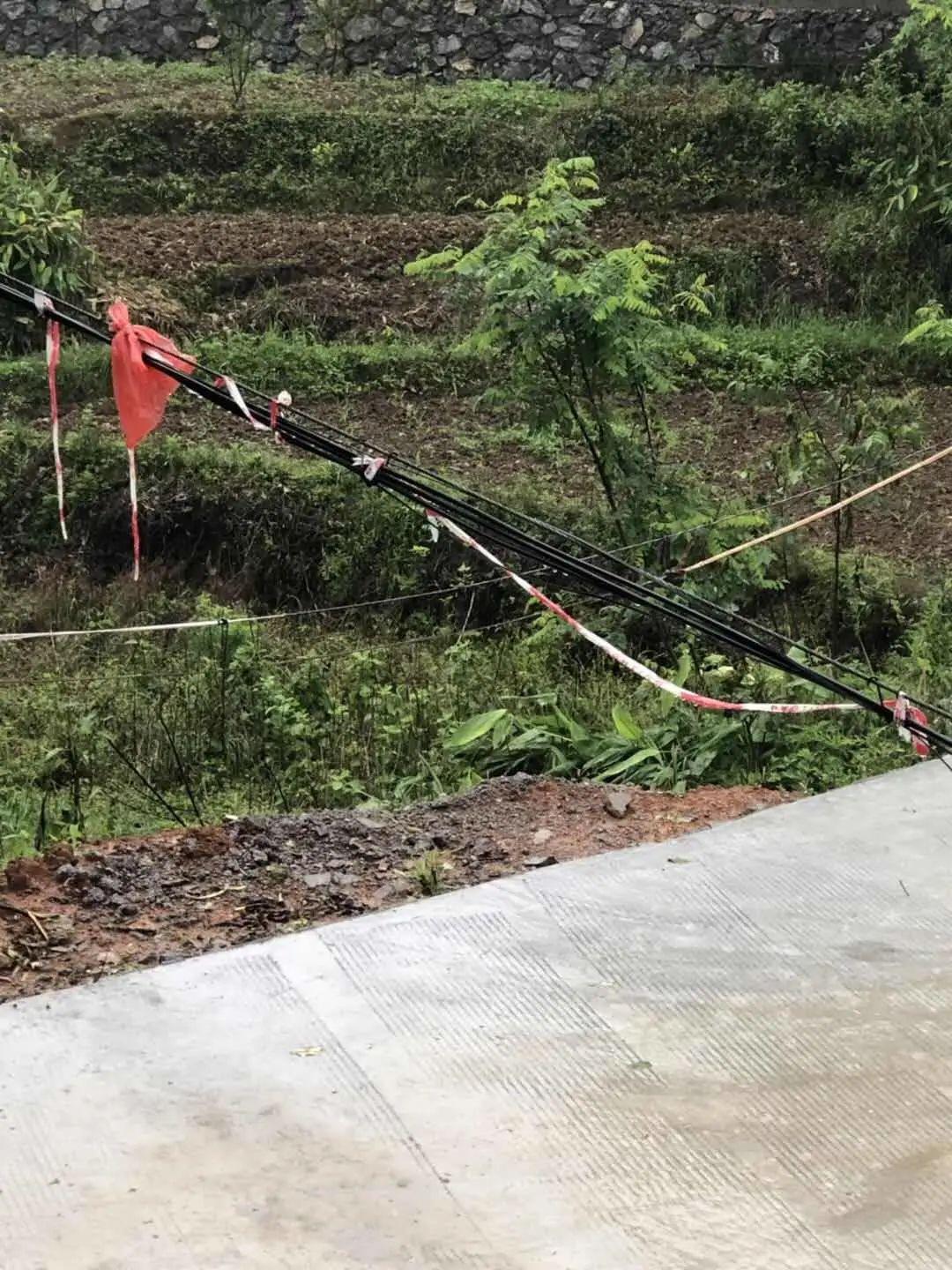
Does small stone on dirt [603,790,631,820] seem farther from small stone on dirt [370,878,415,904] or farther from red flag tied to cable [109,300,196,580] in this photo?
red flag tied to cable [109,300,196,580]

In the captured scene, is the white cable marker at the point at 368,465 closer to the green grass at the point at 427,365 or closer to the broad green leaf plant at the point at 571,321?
the broad green leaf plant at the point at 571,321

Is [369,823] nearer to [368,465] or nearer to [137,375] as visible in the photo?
[368,465]

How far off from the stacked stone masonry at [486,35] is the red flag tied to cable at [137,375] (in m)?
12.4

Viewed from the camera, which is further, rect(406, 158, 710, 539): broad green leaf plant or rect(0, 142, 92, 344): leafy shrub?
rect(0, 142, 92, 344): leafy shrub

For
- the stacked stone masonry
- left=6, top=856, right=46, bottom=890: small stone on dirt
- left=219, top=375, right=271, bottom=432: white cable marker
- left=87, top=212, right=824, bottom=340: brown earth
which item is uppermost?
the stacked stone masonry

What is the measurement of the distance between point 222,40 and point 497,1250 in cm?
1544


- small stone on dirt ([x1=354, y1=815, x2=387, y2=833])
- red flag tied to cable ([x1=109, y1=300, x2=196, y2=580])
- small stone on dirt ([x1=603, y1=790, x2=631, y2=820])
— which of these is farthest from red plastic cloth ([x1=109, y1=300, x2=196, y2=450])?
small stone on dirt ([x1=603, y1=790, x2=631, y2=820])

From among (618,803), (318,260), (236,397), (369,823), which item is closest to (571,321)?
(618,803)

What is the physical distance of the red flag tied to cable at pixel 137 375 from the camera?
4039 millimetres

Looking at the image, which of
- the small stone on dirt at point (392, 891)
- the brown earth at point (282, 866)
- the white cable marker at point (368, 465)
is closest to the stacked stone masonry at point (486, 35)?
the brown earth at point (282, 866)

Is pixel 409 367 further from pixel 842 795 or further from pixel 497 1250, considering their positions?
pixel 497 1250

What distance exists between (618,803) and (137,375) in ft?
6.63

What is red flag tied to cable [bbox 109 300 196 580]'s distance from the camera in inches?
159

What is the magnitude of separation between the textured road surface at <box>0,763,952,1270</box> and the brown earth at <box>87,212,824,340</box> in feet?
25.6
